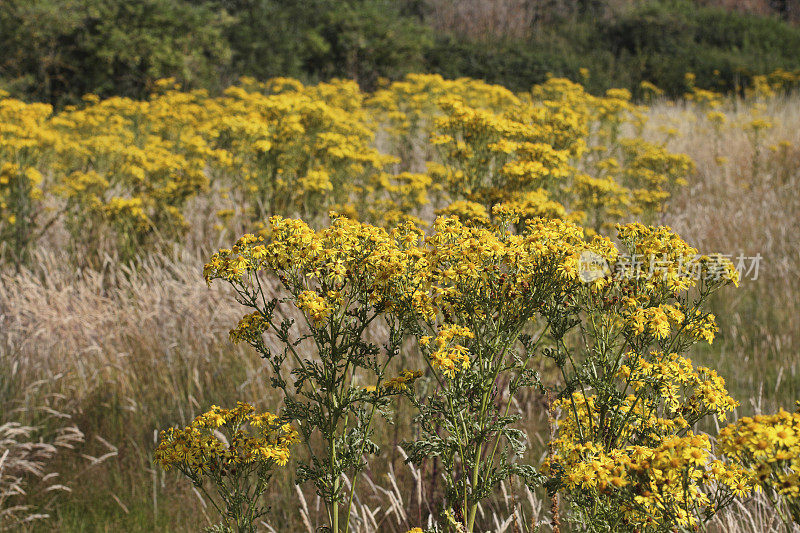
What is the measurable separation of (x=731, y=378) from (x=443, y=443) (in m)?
2.97

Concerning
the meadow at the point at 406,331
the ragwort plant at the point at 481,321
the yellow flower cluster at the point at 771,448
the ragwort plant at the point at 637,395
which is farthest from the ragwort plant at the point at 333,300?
the yellow flower cluster at the point at 771,448

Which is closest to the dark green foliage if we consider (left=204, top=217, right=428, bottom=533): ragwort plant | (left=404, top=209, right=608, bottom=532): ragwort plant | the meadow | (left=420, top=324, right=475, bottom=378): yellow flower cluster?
the meadow

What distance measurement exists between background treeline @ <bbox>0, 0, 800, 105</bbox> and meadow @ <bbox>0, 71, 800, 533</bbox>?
5934 mm

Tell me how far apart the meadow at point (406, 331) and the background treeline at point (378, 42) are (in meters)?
5.93

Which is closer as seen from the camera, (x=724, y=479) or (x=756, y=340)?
(x=724, y=479)

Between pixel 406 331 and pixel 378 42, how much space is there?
49.9 feet

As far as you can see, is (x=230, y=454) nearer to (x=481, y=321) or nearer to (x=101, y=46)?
(x=481, y=321)

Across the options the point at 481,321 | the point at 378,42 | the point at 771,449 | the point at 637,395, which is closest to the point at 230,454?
the point at 481,321

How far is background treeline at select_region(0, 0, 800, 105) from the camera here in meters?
13.5

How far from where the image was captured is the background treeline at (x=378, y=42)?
1349 centimetres

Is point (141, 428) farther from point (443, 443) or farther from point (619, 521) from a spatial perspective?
point (619, 521)

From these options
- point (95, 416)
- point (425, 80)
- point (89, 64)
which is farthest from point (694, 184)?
point (89, 64)

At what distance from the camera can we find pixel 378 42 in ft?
53.6

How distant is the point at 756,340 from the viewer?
4.50 m
